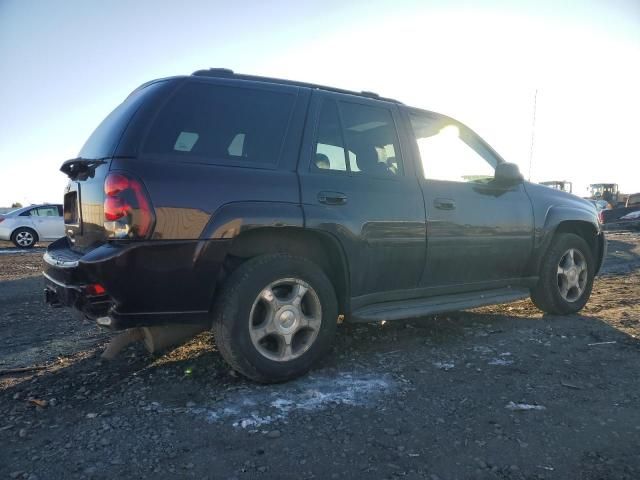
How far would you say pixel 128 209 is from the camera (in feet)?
8.49

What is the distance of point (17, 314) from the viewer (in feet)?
17.1

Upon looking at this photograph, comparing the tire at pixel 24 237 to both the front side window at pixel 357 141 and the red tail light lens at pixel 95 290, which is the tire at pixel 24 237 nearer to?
the red tail light lens at pixel 95 290

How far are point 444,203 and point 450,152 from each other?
1.99ft

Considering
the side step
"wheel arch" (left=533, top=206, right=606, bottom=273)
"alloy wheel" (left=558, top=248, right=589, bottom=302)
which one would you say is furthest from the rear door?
"alloy wheel" (left=558, top=248, right=589, bottom=302)

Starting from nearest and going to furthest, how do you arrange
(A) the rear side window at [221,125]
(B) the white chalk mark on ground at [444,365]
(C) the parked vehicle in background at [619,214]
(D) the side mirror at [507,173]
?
(A) the rear side window at [221,125], (B) the white chalk mark on ground at [444,365], (D) the side mirror at [507,173], (C) the parked vehicle in background at [619,214]

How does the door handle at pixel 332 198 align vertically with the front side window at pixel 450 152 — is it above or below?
below

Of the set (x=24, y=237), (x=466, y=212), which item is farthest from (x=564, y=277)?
(x=24, y=237)

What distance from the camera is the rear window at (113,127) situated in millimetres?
2855

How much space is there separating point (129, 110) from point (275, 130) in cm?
95

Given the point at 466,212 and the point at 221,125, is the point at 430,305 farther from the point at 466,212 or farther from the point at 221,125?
the point at 221,125

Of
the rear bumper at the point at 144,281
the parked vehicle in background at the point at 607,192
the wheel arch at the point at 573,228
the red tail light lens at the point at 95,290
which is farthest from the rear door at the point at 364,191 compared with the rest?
the parked vehicle in background at the point at 607,192

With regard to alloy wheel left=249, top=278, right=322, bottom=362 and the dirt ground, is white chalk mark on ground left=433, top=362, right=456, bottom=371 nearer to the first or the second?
the dirt ground

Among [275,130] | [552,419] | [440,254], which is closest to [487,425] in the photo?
[552,419]

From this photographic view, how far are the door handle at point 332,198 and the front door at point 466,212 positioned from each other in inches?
33.4
